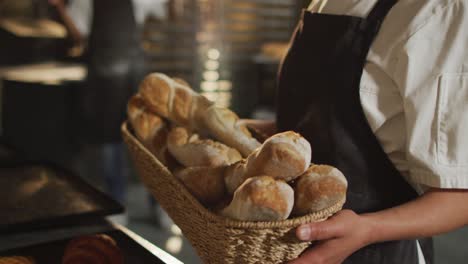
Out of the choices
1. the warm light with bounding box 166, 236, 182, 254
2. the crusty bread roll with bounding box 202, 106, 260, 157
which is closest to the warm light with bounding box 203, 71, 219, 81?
the warm light with bounding box 166, 236, 182, 254

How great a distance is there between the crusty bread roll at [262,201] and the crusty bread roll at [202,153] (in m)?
0.21

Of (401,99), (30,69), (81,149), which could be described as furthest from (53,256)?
(30,69)

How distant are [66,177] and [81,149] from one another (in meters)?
2.55

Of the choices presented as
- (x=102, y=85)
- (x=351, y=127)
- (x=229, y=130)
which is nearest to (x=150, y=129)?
(x=229, y=130)

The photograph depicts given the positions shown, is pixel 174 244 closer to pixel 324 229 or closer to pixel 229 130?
pixel 229 130

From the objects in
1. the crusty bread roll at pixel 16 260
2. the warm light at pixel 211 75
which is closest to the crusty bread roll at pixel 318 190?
the crusty bread roll at pixel 16 260

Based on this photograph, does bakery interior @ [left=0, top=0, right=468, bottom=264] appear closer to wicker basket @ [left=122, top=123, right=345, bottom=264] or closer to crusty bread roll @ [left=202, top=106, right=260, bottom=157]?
crusty bread roll @ [left=202, top=106, right=260, bottom=157]

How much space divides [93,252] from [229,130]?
407 mm

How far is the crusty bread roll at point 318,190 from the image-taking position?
0.87 m

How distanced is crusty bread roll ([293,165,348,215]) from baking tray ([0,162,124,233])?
675mm

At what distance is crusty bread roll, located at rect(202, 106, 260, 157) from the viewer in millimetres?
1186

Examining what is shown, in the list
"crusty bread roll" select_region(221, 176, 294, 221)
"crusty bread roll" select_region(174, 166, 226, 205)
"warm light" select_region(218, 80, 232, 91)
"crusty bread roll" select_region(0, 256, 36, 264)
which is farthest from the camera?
"warm light" select_region(218, 80, 232, 91)

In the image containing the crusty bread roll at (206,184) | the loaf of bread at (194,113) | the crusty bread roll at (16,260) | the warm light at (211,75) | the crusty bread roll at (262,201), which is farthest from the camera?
the warm light at (211,75)

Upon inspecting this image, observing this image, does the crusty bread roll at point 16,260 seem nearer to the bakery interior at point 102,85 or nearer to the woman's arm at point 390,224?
the bakery interior at point 102,85
